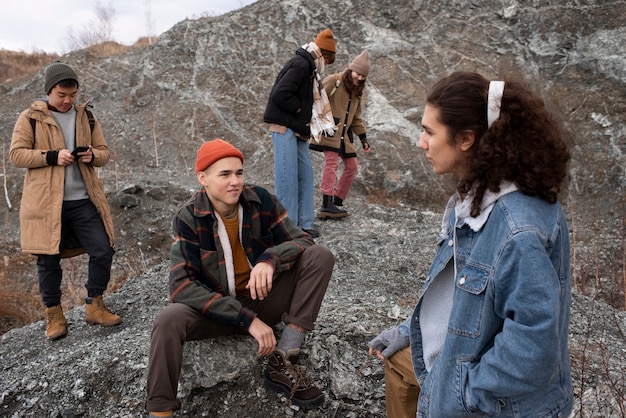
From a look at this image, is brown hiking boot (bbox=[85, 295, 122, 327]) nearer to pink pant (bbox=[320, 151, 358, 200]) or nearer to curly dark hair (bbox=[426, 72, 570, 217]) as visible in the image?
pink pant (bbox=[320, 151, 358, 200])

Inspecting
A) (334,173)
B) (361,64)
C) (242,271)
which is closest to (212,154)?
(242,271)

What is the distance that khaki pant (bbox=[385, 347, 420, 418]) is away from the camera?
88.3 inches

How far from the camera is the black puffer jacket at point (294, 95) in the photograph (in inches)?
208

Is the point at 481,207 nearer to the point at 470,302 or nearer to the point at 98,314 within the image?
the point at 470,302

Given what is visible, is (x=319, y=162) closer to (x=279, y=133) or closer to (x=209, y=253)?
(x=279, y=133)

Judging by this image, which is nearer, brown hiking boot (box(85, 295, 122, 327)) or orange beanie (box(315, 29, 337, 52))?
brown hiking boot (box(85, 295, 122, 327))

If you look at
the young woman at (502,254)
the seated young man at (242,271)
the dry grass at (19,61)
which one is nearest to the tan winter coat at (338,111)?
the seated young man at (242,271)


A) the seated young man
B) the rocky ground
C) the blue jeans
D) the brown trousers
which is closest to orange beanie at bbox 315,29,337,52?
the blue jeans

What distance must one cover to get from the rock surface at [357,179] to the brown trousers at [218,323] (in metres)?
0.33

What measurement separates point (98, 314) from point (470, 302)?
12.9ft

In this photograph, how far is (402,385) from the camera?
227cm

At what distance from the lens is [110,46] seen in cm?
1838

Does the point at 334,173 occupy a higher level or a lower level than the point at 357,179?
higher

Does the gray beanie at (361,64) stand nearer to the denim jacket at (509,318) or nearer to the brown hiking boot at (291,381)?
the brown hiking boot at (291,381)
